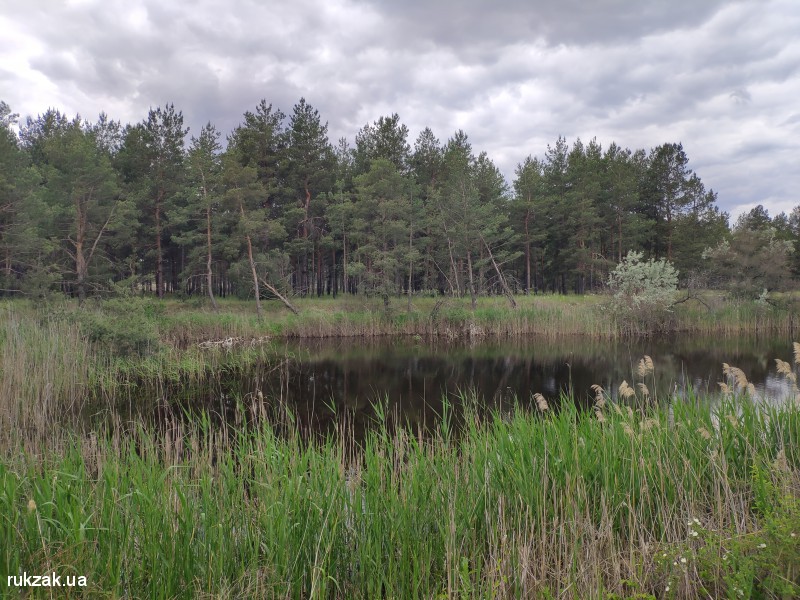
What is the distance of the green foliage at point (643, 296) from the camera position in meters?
25.3

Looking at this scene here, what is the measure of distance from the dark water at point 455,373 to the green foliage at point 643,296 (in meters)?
2.13

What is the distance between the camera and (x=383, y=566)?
3.01 m

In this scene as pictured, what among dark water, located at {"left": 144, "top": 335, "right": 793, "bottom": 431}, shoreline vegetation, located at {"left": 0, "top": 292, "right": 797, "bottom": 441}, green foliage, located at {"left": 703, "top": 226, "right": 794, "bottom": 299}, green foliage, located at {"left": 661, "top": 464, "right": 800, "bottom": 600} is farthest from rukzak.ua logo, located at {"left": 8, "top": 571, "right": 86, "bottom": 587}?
green foliage, located at {"left": 703, "top": 226, "right": 794, "bottom": 299}

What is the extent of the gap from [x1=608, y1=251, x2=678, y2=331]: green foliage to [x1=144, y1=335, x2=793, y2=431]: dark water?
2.13 meters

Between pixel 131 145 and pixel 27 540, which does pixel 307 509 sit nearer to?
pixel 27 540

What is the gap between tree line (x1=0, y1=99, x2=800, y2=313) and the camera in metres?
26.9

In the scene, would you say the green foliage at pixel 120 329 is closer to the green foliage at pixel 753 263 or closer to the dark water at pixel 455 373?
the dark water at pixel 455 373

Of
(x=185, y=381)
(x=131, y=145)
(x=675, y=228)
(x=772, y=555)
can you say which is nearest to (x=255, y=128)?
(x=131, y=145)

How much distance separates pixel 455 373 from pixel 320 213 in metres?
27.5

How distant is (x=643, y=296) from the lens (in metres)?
25.0

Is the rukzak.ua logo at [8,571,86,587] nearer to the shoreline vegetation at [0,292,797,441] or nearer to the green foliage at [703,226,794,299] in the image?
the shoreline vegetation at [0,292,797,441]

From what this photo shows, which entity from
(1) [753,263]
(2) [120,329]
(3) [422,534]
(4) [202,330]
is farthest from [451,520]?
(1) [753,263]

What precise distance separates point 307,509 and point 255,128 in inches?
1558

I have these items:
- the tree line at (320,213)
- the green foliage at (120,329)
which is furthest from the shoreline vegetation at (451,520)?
the tree line at (320,213)
